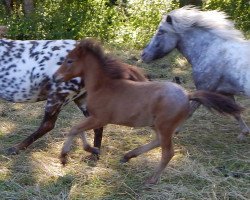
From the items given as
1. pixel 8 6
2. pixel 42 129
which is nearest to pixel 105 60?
pixel 42 129

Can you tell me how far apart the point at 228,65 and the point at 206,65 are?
257 mm

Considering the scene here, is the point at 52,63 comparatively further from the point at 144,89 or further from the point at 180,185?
the point at 180,185

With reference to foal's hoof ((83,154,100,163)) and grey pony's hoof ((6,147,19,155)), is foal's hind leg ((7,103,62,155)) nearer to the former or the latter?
grey pony's hoof ((6,147,19,155))

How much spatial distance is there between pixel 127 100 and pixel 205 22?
1.66m

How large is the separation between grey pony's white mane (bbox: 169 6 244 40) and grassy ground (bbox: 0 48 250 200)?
43.9 inches

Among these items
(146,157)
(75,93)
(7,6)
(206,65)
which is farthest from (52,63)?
(7,6)

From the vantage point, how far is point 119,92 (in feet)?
12.4

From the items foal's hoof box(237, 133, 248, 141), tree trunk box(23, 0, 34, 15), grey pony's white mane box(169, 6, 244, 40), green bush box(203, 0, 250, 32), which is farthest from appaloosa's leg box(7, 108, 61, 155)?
green bush box(203, 0, 250, 32)

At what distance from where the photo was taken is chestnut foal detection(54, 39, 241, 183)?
3.54m

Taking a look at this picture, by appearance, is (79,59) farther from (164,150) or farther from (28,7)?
(28,7)

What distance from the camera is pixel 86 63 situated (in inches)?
154

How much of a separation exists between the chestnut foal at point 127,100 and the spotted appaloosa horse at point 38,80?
365mm

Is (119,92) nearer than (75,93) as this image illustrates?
Yes

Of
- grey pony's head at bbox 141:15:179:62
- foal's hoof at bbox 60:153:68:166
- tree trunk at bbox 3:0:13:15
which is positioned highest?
grey pony's head at bbox 141:15:179:62
